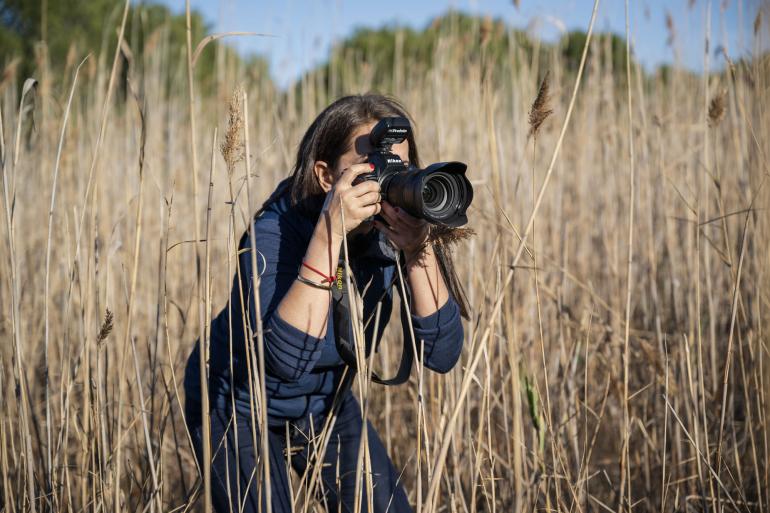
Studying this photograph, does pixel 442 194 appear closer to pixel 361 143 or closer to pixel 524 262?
pixel 361 143

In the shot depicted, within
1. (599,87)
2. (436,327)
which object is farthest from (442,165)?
(599,87)

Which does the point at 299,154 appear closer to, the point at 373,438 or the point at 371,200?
the point at 371,200

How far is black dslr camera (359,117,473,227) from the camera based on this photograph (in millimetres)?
820

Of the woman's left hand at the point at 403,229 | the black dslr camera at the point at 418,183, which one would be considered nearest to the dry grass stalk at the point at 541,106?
the black dslr camera at the point at 418,183

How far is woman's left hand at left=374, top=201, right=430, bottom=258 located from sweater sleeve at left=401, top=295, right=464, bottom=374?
0.39 ft

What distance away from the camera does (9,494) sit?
0.93 metres

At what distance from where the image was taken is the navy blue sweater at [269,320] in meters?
0.98

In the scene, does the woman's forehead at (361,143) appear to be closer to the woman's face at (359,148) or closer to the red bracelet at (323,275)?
the woman's face at (359,148)

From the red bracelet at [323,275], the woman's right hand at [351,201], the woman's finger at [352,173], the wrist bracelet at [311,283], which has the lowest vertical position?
the wrist bracelet at [311,283]

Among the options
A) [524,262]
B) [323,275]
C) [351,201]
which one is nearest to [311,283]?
[323,275]

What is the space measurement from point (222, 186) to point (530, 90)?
47.9 inches

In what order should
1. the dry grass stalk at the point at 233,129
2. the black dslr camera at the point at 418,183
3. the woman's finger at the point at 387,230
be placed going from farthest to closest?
the woman's finger at the point at 387,230
the black dslr camera at the point at 418,183
the dry grass stalk at the point at 233,129

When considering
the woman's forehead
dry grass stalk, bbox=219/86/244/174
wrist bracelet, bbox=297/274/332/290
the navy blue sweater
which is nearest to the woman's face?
the woman's forehead

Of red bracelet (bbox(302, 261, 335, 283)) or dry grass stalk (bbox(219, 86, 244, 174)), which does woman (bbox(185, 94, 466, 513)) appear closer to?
red bracelet (bbox(302, 261, 335, 283))
